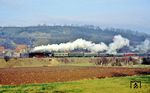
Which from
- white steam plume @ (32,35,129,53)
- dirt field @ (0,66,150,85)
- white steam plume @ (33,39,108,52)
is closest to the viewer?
dirt field @ (0,66,150,85)

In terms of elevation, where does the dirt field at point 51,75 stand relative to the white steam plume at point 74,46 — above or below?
below

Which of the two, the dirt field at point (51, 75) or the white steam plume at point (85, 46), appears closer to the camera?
the dirt field at point (51, 75)

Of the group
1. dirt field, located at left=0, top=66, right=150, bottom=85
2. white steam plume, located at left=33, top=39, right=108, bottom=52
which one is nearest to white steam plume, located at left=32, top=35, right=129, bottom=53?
white steam plume, located at left=33, top=39, right=108, bottom=52

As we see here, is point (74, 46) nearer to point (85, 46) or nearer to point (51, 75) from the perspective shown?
point (85, 46)

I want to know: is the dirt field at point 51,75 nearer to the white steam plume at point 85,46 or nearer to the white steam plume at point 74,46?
the white steam plume at point 74,46

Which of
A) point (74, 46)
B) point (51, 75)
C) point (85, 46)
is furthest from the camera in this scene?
point (85, 46)

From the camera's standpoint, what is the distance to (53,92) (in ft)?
130

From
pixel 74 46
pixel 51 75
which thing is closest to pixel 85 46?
pixel 74 46

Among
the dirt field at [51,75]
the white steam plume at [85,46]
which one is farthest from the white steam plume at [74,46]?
the dirt field at [51,75]

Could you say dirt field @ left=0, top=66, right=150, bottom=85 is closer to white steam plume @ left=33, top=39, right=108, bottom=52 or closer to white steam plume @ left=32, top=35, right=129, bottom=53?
white steam plume @ left=33, top=39, right=108, bottom=52

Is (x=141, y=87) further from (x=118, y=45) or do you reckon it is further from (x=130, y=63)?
(x=118, y=45)

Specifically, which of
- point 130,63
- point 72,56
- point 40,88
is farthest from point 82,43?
point 40,88

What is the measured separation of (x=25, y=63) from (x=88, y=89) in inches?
2631

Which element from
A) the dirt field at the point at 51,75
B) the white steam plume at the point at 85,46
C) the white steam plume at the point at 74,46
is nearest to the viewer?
the dirt field at the point at 51,75
